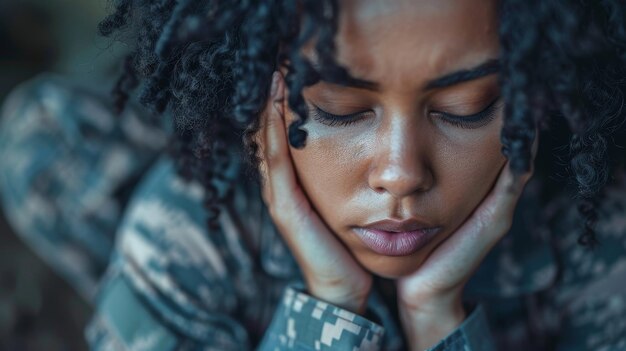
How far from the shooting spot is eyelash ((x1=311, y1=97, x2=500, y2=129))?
1.02 m

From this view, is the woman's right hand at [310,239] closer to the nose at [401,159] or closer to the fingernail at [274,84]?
the fingernail at [274,84]

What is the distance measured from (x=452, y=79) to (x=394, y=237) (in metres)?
0.28

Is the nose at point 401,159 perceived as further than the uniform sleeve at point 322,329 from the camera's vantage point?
No

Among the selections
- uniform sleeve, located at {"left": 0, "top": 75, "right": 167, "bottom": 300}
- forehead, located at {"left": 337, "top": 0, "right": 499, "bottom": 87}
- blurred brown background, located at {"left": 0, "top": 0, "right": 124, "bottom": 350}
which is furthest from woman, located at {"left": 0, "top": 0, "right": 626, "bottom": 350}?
blurred brown background, located at {"left": 0, "top": 0, "right": 124, "bottom": 350}

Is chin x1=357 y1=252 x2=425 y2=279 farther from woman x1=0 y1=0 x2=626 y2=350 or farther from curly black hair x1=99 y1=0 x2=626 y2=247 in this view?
curly black hair x1=99 y1=0 x2=626 y2=247

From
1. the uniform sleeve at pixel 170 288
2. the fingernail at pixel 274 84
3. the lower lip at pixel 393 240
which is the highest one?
the fingernail at pixel 274 84

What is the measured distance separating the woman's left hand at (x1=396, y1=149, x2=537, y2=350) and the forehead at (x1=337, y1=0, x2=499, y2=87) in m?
0.29

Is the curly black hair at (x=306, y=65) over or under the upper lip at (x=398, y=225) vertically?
over

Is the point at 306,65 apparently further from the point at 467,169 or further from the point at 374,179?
the point at 467,169

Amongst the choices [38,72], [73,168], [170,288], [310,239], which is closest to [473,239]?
[310,239]

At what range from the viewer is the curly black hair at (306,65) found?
92 centimetres

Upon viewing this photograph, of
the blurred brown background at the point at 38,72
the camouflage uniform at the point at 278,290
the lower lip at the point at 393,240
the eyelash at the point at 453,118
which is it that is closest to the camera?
the eyelash at the point at 453,118

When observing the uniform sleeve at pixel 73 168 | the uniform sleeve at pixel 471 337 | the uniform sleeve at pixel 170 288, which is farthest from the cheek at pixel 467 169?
the uniform sleeve at pixel 73 168

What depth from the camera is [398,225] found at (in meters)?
1.10
